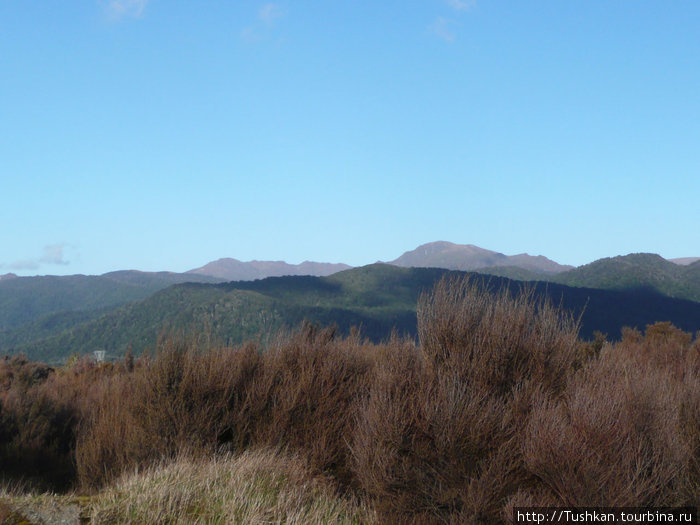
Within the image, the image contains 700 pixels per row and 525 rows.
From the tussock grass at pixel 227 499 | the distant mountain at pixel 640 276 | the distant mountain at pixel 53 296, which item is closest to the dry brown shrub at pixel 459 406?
the tussock grass at pixel 227 499

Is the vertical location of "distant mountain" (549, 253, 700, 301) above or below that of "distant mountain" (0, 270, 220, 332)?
above

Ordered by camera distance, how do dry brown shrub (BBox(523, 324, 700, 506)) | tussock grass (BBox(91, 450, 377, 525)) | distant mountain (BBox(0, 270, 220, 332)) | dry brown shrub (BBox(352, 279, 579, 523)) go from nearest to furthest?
1. dry brown shrub (BBox(523, 324, 700, 506))
2. tussock grass (BBox(91, 450, 377, 525))
3. dry brown shrub (BBox(352, 279, 579, 523))
4. distant mountain (BBox(0, 270, 220, 332))

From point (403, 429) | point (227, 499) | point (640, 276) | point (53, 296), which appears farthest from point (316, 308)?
point (53, 296)

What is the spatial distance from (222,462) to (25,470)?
296 inches

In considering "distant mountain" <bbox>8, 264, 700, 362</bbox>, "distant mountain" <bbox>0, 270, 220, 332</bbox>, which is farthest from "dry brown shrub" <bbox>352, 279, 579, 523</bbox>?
"distant mountain" <bbox>0, 270, 220, 332</bbox>

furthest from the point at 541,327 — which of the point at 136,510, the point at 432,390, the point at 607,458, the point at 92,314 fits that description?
the point at 92,314

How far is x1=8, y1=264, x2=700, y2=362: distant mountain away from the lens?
7175 cm

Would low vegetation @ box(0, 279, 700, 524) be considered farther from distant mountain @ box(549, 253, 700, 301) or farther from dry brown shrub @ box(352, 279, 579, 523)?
distant mountain @ box(549, 253, 700, 301)

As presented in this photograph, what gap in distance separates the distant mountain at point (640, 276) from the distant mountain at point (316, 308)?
299 inches

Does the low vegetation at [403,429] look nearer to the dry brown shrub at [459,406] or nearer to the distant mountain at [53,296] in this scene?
the dry brown shrub at [459,406]

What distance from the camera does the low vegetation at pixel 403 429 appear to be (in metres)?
6.26

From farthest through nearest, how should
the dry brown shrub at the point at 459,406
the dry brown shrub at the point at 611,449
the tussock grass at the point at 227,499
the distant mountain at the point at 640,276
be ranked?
the distant mountain at the point at 640,276 < the dry brown shrub at the point at 459,406 < the tussock grass at the point at 227,499 < the dry brown shrub at the point at 611,449

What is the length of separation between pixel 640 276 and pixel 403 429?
98.8 metres

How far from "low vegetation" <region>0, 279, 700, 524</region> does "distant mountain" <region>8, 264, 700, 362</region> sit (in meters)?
51.8
